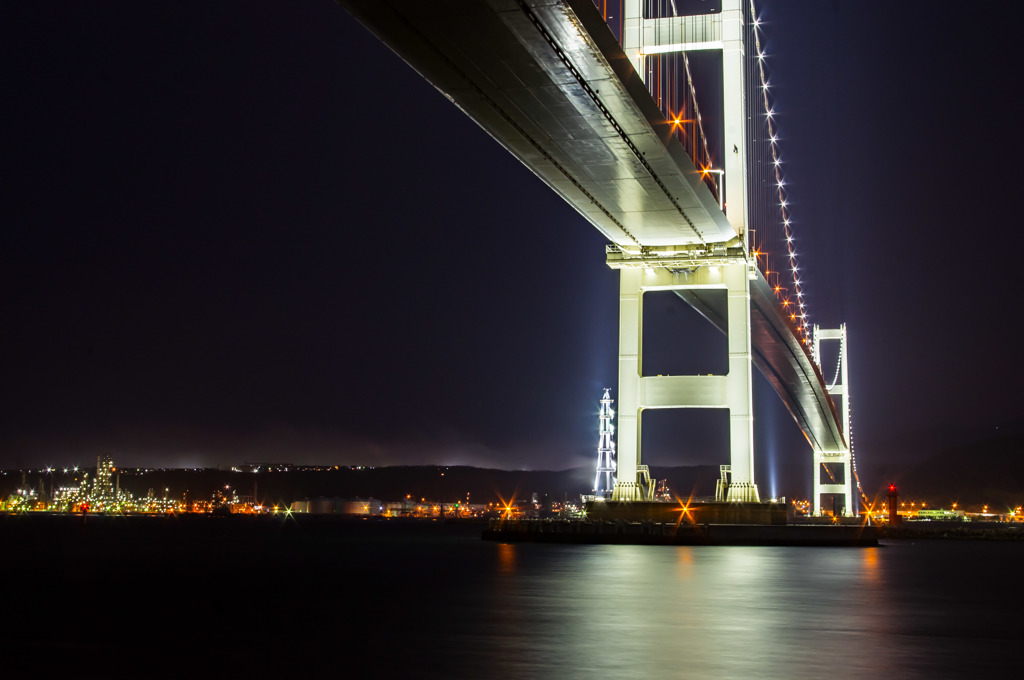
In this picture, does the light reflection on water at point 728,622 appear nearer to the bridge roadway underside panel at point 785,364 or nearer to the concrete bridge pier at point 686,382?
the concrete bridge pier at point 686,382

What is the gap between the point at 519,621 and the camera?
10766mm

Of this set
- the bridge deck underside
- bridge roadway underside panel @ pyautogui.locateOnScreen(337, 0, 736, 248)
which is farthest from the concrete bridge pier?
bridge roadway underside panel @ pyautogui.locateOnScreen(337, 0, 736, 248)

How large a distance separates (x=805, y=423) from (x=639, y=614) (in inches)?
1542

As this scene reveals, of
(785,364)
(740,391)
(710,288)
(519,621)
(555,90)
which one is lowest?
(519,621)

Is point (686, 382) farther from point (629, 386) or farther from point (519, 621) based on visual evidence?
point (519, 621)

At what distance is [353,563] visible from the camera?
2288 cm

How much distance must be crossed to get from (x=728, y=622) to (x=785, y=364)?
2914cm

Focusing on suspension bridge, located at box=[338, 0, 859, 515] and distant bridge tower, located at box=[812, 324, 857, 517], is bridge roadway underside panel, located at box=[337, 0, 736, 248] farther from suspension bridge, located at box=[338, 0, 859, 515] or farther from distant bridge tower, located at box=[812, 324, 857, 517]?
distant bridge tower, located at box=[812, 324, 857, 517]

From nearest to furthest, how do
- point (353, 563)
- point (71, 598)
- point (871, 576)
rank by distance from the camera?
point (71, 598) < point (871, 576) < point (353, 563)

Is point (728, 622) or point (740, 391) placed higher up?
point (740, 391)

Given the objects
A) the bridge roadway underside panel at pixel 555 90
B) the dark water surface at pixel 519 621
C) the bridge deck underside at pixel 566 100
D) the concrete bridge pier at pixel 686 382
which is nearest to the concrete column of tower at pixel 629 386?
the concrete bridge pier at pixel 686 382

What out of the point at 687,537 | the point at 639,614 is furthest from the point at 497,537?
the point at 639,614

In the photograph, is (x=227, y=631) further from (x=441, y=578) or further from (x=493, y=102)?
(x=493, y=102)

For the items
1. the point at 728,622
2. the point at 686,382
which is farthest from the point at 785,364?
the point at 728,622
